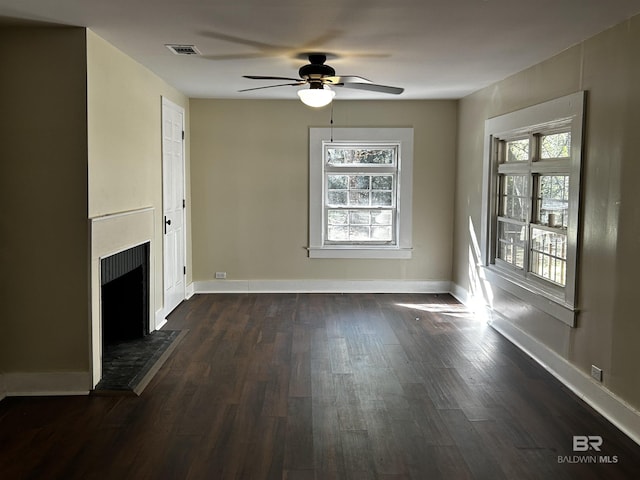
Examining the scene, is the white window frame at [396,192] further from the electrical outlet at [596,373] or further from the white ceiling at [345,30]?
the electrical outlet at [596,373]

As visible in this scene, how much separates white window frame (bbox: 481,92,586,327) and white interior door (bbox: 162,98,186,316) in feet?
11.0

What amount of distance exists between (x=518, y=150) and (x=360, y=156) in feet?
7.85

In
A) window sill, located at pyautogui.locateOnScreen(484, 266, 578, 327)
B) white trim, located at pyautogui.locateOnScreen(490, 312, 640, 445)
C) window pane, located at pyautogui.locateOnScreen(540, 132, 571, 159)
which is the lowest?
white trim, located at pyautogui.locateOnScreen(490, 312, 640, 445)

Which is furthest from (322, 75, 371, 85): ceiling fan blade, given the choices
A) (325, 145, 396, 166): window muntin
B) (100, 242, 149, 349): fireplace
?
(325, 145, 396, 166): window muntin

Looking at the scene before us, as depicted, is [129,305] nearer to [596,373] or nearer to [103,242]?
[103,242]

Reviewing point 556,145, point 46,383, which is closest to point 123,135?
point 46,383

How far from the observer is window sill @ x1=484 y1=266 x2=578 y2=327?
13.6ft

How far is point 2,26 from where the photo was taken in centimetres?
368

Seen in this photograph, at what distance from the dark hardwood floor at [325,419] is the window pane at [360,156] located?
277 cm

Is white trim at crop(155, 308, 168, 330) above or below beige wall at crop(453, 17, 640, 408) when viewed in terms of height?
below

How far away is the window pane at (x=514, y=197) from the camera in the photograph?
5.22 m

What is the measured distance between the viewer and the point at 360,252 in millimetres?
7348

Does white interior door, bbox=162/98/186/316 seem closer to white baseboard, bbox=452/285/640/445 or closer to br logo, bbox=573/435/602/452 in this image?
white baseboard, bbox=452/285/640/445

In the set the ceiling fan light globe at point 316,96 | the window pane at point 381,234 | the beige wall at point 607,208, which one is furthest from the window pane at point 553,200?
the window pane at point 381,234
